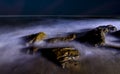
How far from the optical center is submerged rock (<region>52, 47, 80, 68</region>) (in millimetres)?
1371

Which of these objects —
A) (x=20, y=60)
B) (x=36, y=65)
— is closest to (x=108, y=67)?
(x=36, y=65)

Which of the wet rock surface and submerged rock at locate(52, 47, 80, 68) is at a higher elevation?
the wet rock surface

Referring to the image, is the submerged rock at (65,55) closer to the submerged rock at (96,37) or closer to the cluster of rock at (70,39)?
the cluster of rock at (70,39)

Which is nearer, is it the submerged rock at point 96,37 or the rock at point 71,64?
the rock at point 71,64

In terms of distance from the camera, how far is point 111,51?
159 centimetres

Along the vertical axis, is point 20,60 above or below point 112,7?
below

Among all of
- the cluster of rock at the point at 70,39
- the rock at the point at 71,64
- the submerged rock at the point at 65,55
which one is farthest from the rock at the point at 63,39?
the rock at the point at 71,64

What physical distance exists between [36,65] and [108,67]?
54 centimetres

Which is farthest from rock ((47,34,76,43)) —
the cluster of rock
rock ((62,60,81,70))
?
rock ((62,60,81,70))

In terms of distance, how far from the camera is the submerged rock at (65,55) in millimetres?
1371

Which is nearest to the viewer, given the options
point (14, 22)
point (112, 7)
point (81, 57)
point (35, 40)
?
point (81, 57)

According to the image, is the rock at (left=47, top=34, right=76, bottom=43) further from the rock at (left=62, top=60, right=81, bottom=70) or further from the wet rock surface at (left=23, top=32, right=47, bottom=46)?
the rock at (left=62, top=60, right=81, bottom=70)

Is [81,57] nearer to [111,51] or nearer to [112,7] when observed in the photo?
[111,51]

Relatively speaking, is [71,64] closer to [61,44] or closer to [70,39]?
[61,44]
